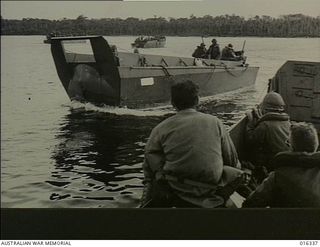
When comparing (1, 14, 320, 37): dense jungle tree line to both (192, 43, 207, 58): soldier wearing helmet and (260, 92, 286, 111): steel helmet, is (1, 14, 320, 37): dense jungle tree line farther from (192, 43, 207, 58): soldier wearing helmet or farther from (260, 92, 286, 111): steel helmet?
(260, 92, 286, 111): steel helmet

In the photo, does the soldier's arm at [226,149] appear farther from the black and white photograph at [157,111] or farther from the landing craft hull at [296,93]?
the landing craft hull at [296,93]

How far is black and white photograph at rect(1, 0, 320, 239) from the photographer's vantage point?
128 centimetres

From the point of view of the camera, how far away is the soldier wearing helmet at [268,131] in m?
1.50

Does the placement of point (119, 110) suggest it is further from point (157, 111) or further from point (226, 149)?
point (226, 149)

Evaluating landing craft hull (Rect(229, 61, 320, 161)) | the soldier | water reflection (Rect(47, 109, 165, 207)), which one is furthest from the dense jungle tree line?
the soldier

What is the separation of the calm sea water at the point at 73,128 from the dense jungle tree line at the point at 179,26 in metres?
0.02

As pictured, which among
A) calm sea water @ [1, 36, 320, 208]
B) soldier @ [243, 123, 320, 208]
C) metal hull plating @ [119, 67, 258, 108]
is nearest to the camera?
soldier @ [243, 123, 320, 208]

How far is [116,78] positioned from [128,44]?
131mm

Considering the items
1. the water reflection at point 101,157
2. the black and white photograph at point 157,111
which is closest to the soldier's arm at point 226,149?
the black and white photograph at point 157,111

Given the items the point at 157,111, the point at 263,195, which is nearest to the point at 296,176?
the point at 263,195

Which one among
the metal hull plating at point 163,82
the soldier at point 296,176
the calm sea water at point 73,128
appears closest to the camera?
the soldier at point 296,176

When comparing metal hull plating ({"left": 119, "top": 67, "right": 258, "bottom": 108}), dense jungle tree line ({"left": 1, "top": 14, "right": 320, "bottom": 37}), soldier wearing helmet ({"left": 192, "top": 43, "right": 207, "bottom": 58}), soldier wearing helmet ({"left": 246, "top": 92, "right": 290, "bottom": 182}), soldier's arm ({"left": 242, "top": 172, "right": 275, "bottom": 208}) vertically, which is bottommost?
soldier's arm ({"left": 242, "top": 172, "right": 275, "bottom": 208})

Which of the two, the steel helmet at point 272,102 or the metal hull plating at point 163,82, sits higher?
the metal hull plating at point 163,82

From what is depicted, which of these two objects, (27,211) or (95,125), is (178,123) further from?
(27,211)
